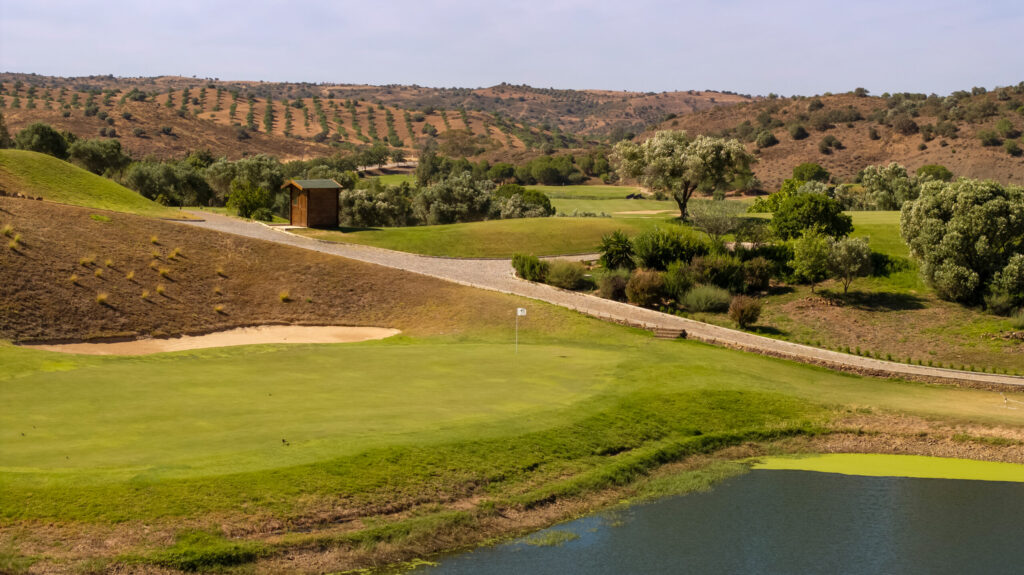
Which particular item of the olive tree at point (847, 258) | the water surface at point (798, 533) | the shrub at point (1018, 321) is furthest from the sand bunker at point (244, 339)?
the shrub at point (1018, 321)

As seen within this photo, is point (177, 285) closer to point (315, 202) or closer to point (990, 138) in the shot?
point (315, 202)

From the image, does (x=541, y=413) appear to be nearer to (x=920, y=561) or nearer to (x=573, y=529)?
(x=573, y=529)

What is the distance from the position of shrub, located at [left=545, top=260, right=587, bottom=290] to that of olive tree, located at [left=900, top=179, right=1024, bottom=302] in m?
19.4

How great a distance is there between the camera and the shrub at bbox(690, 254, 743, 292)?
52219 mm

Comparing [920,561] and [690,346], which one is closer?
[920,561]

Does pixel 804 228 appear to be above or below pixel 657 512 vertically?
above

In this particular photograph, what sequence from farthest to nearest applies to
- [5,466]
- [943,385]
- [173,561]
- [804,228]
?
1. [804,228]
2. [943,385]
3. [5,466]
4. [173,561]

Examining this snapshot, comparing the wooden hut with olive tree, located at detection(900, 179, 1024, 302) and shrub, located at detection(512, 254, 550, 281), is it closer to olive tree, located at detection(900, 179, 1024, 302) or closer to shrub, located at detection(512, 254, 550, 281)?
shrub, located at detection(512, 254, 550, 281)

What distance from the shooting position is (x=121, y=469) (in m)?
19.3

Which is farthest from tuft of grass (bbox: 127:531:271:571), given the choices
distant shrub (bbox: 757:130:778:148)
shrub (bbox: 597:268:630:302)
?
distant shrub (bbox: 757:130:778:148)

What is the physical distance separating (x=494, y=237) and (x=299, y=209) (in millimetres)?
13993

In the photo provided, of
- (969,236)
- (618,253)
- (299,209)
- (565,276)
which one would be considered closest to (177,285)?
(565,276)

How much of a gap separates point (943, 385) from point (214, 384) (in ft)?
91.7

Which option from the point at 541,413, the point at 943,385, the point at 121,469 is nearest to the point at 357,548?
the point at 121,469
